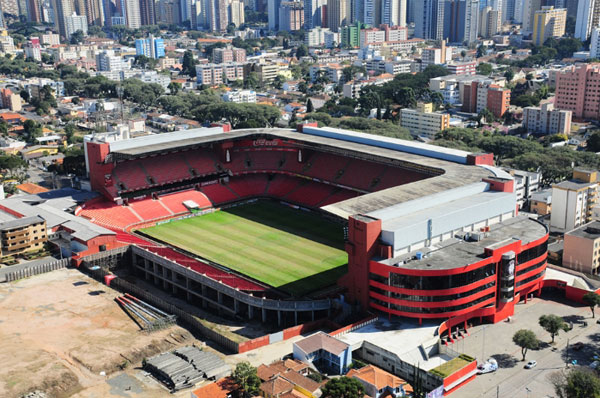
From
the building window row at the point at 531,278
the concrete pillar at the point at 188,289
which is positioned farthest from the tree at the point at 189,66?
the building window row at the point at 531,278

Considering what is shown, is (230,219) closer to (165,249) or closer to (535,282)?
(165,249)

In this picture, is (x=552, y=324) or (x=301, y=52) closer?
(x=552, y=324)

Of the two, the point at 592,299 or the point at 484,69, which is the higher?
the point at 484,69

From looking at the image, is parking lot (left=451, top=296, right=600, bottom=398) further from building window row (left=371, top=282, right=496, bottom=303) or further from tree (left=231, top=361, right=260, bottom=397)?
tree (left=231, top=361, right=260, bottom=397)

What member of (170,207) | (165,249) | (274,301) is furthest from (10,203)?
(274,301)

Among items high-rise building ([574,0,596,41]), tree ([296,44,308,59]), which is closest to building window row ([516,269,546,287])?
high-rise building ([574,0,596,41])

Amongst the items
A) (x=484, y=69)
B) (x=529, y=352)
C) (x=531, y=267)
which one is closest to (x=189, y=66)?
(x=484, y=69)

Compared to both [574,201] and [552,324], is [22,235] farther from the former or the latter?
[574,201]
